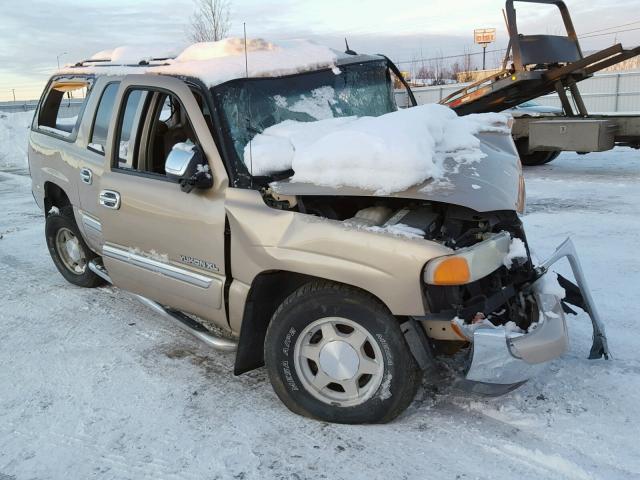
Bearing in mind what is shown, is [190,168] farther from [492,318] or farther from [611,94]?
[611,94]

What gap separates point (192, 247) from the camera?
3541mm

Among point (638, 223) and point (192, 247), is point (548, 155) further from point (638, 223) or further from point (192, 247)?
point (192, 247)

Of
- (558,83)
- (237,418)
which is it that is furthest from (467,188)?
(558,83)

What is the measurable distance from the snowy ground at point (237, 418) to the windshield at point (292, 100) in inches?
53.6

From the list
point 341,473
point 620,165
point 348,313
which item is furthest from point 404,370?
point 620,165

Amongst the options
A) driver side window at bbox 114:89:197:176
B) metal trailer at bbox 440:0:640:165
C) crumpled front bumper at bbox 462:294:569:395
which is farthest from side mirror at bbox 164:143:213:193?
metal trailer at bbox 440:0:640:165

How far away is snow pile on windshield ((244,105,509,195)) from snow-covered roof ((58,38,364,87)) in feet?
1.40

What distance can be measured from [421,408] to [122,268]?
7.45 feet

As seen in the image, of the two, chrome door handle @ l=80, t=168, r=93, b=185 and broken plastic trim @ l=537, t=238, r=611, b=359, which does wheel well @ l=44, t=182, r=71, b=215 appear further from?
broken plastic trim @ l=537, t=238, r=611, b=359

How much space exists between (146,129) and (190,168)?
911mm

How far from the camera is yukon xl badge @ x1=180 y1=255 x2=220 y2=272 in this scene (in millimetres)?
3453

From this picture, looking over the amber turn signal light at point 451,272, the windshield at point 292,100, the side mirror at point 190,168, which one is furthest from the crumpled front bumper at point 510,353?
the side mirror at point 190,168

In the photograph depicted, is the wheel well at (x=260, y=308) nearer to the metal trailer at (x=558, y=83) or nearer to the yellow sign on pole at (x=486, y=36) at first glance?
the metal trailer at (x=558, y=83)

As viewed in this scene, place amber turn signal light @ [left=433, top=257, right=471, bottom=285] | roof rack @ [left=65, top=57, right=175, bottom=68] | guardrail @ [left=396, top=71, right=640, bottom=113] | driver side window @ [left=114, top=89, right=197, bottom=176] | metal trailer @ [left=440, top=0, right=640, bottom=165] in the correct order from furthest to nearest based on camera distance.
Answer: guardrail @ [left=396, top=71, right=640, bottom=113], metal trailer @ [left=440, top=0, right=640, bottom=165], roof rack @ [left=65, top=57, right=175, bottom=68], driver side window @ [left=114, top=89, right=197, bottom=176], amber turn signal light @ [left=433, top=257, right=471, bottom=285]
